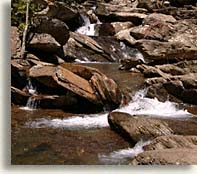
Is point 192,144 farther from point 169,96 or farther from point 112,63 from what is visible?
point 112,63

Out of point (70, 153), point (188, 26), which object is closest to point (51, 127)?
point (70, 153)

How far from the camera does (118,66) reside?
9.24 feet

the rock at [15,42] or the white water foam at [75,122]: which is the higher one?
the rock at [15,42]

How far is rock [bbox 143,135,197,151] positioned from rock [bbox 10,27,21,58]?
0.95 meters

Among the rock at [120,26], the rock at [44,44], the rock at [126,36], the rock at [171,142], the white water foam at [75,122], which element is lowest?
the rock at [171,142]

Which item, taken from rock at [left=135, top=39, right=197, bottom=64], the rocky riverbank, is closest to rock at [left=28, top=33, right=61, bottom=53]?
the rocky riverbank

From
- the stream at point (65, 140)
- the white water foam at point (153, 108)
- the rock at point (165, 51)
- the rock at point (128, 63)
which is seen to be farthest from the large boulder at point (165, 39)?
the stream at point (65, 140)

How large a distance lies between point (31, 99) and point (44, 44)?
403 millimetres

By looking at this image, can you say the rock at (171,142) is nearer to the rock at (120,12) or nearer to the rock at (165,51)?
the rock at (165,51)

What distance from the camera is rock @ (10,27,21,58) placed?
106 inches

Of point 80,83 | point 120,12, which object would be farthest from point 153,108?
point 120,12

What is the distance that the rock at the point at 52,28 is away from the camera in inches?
111

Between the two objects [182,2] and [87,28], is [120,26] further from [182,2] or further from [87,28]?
[182,2]

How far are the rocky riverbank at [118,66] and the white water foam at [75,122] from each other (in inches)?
1.8
